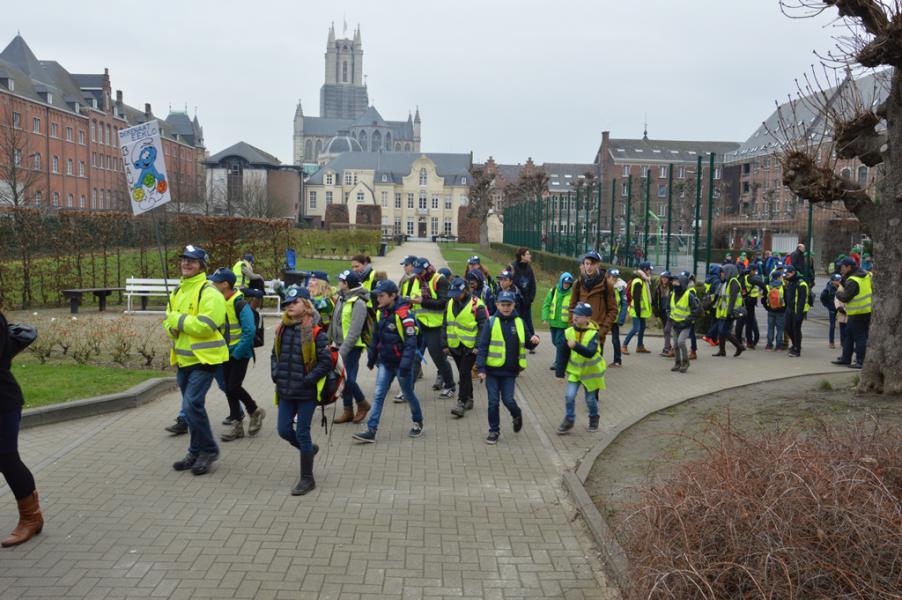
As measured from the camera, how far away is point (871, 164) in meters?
9.89

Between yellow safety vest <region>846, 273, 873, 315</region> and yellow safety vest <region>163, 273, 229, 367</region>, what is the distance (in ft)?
32.5

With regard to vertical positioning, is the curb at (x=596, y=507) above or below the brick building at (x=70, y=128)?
below

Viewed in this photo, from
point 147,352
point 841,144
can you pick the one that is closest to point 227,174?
point 147,352

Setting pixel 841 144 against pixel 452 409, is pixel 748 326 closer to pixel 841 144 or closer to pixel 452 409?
pixel 841 144

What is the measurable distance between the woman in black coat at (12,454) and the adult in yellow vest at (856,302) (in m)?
11.3

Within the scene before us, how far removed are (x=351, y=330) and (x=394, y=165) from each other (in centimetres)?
10679

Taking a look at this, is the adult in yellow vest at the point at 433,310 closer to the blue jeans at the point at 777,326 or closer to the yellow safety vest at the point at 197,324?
the yellow safety vest at the point at 197,324

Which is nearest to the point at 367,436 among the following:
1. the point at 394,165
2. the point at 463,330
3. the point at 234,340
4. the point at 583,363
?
the point at 234,340

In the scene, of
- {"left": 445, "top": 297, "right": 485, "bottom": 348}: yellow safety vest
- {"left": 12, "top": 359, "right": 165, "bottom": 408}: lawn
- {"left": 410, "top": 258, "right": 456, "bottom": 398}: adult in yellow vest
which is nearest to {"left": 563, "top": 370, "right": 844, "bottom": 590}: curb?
{"left": 445, "top": 297, "right": 485, "bottom": 348}: yellow safety vest

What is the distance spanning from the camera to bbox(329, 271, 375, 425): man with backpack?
8.66 meters

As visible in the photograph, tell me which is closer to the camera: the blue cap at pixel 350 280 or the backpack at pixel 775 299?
the blue cap at pixel 350 280

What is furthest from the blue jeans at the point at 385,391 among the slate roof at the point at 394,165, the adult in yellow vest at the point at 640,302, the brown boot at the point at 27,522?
the slate roof at the point at 394,165

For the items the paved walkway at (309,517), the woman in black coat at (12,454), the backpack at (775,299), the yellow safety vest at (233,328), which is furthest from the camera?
the backpack at (775,299)

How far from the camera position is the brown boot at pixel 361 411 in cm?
929
